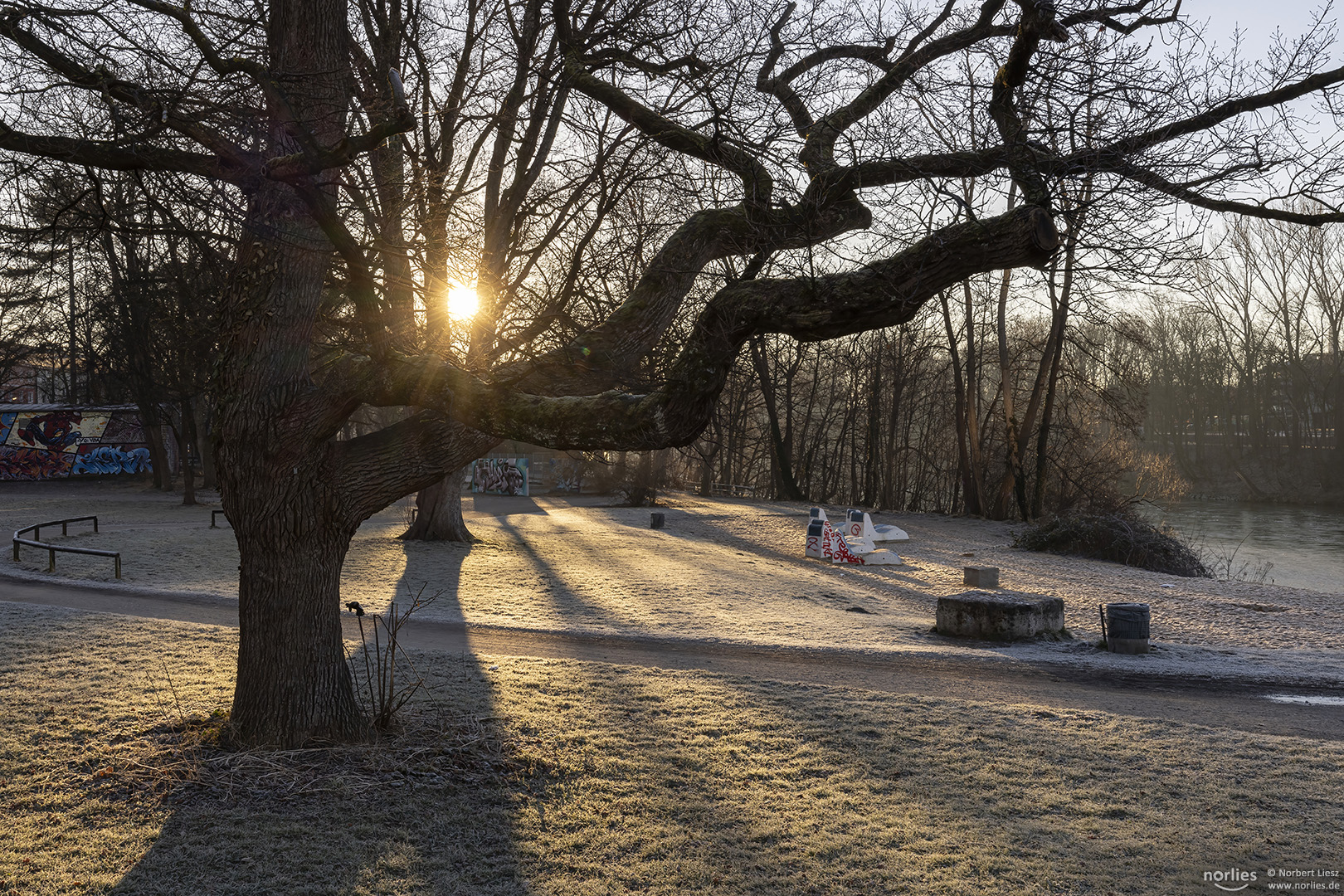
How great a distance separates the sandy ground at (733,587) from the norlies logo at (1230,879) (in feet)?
15.9

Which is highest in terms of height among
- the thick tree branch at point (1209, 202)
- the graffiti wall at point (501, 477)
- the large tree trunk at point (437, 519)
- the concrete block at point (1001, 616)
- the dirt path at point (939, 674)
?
the thick tree branch at point (1209, 202)

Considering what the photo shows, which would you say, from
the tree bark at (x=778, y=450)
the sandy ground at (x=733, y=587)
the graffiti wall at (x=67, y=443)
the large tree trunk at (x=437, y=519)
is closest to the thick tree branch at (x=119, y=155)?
the sandy ground at (x=733, y=587)

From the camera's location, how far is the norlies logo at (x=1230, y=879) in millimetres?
3984

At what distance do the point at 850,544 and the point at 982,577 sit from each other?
164 inches

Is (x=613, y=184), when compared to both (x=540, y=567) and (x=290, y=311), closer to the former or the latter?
(x=290, y=311)

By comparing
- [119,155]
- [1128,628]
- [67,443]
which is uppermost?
[119,155]

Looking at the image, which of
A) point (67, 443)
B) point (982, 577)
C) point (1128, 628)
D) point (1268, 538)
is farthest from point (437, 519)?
point (1268, 538)

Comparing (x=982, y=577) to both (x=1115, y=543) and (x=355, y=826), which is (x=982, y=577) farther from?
(x=355, y=826)

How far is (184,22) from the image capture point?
4.50m

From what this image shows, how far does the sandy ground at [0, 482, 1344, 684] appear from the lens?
392 inches

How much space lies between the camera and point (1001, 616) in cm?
1018

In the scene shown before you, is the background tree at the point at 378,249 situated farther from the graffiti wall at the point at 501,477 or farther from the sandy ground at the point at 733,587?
the graffiti wall at the point at 501,477

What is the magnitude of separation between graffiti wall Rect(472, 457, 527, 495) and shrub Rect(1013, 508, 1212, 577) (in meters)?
19.3

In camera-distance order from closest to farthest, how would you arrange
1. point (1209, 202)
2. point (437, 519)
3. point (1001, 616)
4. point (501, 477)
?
point (1209, 202), point (1001, 616), point (437, 519), point (501, 477)
